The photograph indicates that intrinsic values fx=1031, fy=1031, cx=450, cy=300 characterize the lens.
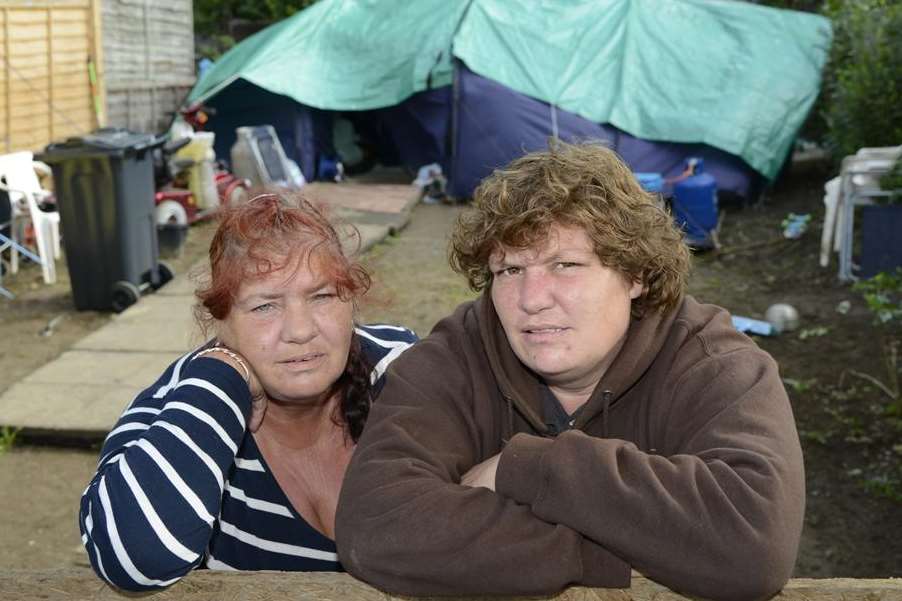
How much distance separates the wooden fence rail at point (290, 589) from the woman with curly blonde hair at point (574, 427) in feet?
0.09

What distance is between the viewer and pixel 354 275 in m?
2.07

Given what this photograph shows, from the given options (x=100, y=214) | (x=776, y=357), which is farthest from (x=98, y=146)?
(x=776, y=357)

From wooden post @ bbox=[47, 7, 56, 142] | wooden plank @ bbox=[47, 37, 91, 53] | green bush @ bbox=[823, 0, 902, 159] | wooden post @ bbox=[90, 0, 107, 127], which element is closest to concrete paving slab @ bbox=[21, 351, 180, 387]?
wooden post @ bbox=[47, 7, 56, 142]

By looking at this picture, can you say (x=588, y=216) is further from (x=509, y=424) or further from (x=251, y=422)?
(x=251, y=422)

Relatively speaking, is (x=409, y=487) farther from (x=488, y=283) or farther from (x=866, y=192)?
(x=866, y=192)

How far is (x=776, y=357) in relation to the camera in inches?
247

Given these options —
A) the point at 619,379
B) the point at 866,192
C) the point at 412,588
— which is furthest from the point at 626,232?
the point at 866,192

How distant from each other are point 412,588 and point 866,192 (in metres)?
6.98

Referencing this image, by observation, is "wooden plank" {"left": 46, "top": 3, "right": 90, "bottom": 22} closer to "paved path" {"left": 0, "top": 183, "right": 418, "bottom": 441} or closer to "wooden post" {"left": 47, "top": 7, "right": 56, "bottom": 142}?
"wooden post" {"left": 47, "top": 7, "right": 56, "bottom": 142}

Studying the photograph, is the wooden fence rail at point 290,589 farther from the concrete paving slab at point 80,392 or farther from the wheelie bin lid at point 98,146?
the wheelie bin lid at point 98,146

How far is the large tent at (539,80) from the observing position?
11.4 meters

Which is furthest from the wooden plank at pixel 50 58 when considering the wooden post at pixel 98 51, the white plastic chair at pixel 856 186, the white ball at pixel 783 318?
the white plastic chair at pixel 856 186

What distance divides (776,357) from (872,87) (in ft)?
12.2

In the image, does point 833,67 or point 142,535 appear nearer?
point 142,535
